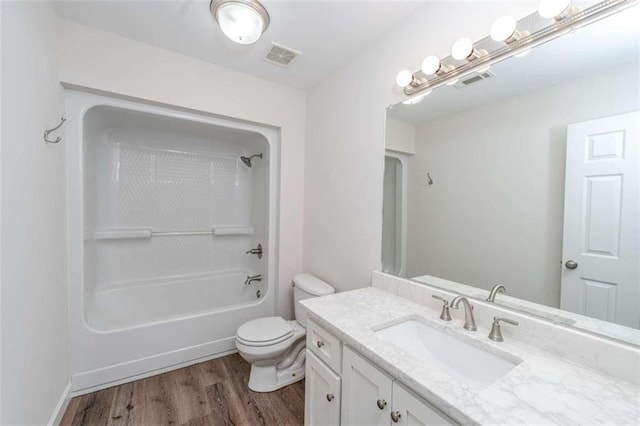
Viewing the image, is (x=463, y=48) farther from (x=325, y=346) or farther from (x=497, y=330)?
(x=325, y=346)

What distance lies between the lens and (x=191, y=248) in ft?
9.51

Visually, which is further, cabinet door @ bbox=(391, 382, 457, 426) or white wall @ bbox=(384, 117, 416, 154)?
white wall @ bbox=(384, 117, 416, 154)

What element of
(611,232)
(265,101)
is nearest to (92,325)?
(265,101)

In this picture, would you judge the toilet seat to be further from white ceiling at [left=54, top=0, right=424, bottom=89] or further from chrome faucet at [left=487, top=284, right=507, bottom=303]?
white ceiling at [left=54, top=0, right=424, bottom=89]

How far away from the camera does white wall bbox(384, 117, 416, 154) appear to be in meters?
1.52

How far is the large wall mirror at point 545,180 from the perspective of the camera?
2.72ft

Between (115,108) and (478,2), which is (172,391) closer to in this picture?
(115,108)

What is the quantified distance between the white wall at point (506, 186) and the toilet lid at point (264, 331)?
983 millimetres

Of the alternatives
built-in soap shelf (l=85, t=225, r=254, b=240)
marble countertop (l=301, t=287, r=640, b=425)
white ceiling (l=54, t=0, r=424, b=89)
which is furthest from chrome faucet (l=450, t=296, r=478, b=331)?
built-in soap shelf (l=85, t=225, r=254, b=240)

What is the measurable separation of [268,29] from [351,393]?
6.60 ft

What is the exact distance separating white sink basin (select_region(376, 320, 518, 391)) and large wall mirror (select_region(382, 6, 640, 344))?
258mm

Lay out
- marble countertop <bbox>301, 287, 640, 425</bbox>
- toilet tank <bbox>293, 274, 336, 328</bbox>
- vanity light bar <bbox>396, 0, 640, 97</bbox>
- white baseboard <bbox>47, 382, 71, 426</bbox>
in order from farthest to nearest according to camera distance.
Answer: toilet tank <bbox>293, 274, 336, 328</bbox> < white baseboard <bbox>47, 382, 71, 426</bbox> < vanity light bar <bbox>396, 0, 640, 97</bbox> < marble countertop <bbox>301, 287, 640, 425</bbox>

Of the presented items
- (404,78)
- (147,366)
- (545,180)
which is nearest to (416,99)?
(404,78)

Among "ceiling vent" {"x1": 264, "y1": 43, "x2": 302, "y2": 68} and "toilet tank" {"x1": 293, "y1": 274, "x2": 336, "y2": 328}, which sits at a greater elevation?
"ceiling vent" {"x1": 264, "y1": 43, "x2": 302, "y2": 68}
